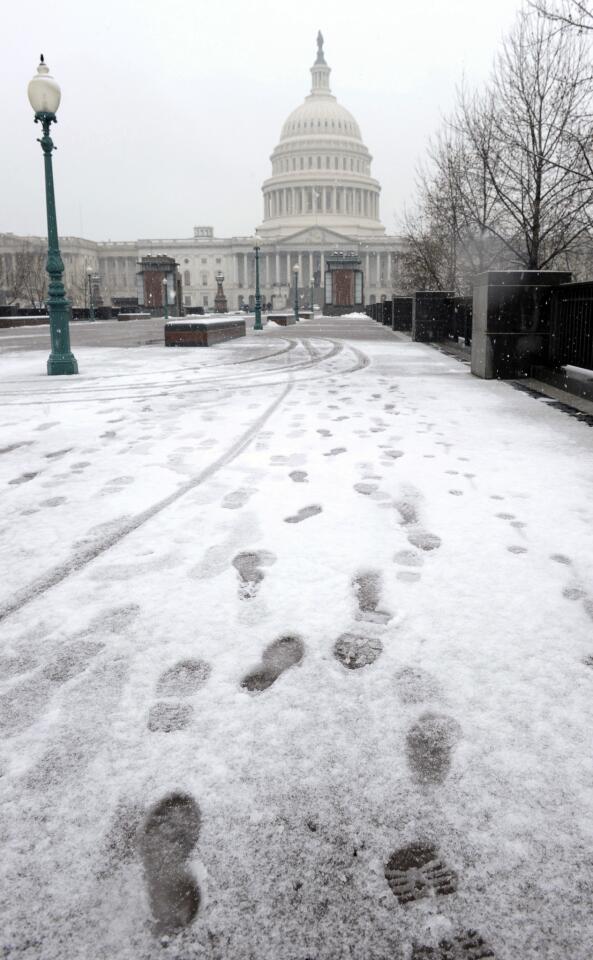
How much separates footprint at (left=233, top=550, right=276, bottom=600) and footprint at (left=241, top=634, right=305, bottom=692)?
0.42 metres

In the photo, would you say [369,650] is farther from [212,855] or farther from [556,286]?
[556,286]

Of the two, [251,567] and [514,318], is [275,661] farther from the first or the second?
[514,318]

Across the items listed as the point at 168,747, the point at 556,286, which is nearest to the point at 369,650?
the point at 168,747

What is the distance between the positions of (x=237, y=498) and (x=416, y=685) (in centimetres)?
233

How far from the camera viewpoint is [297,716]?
6.93ft

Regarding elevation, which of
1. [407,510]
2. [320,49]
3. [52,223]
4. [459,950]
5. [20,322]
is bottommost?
[459,950]

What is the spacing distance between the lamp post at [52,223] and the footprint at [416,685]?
9550 millimetres

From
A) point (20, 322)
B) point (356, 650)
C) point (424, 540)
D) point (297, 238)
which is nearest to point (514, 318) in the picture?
point (424, 540)

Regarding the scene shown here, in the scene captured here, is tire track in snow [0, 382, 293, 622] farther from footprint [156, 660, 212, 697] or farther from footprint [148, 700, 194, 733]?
footprint [148, 700, 194, 733]

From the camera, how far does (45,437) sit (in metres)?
6.51

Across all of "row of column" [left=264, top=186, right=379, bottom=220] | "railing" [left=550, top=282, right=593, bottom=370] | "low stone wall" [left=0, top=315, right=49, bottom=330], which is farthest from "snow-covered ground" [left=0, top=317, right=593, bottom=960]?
"row of column" [left=264, top=186, right=379, bottom=220]

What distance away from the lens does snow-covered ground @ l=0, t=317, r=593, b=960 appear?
4.80ft

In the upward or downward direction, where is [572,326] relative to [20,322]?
downward

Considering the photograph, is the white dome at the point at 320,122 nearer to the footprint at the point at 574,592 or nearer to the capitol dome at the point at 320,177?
the capitol dome at the point at 320,177
